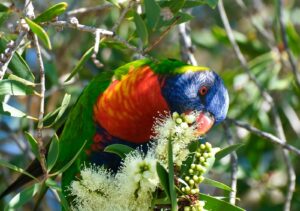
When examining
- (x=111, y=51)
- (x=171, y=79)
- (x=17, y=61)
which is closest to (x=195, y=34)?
(x=111, y=51)

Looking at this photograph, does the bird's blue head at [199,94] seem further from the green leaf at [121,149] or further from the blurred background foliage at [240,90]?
the blurred background foliage at [240,90]

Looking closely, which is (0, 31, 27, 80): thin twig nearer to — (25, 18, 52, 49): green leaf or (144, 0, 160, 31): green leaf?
(25, 18, 52, 49): green leaf

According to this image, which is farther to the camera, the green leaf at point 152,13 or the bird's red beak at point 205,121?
the bird's red beak at point 205,121

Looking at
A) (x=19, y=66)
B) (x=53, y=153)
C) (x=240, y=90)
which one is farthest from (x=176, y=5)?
(x=240, y=90)

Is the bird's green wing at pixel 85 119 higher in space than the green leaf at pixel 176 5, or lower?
lower

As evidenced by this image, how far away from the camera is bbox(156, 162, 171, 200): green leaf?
1704mm

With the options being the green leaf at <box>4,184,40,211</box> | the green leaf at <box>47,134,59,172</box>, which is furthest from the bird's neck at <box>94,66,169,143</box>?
the green leaf at <box>4,184,40,211</box>

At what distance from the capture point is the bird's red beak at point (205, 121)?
7.87ft

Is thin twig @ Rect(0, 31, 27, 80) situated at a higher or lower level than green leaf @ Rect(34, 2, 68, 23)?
lower

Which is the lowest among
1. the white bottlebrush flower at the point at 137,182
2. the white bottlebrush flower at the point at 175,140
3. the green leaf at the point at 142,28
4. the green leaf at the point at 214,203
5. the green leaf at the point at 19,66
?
the green leaf at the point at 214,203

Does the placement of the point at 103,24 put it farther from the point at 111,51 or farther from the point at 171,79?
the point at 171,79

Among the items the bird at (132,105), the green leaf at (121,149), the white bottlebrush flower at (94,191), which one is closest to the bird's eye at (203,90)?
the bird at (132,105)

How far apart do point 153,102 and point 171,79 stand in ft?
0.38

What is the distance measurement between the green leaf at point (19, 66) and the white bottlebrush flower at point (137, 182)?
0.52 m
